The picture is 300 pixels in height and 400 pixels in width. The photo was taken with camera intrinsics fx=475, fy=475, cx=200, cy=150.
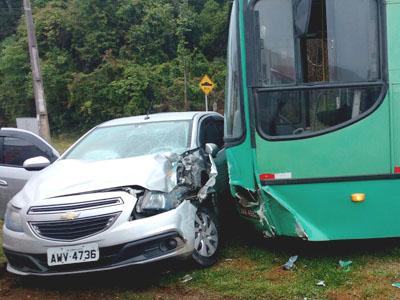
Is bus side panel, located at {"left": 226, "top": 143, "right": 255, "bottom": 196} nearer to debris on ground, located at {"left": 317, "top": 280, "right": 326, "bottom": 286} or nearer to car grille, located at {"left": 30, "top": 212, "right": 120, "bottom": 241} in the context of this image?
debris on ground, located at {"left": 317, "top": 280, "right": 326, "bottom": 286}

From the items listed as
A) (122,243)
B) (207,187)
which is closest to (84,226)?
(122,243)

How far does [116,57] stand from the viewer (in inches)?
1110

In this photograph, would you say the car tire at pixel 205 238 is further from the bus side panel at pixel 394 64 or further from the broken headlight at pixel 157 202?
the bus side panel at pixel 394 64

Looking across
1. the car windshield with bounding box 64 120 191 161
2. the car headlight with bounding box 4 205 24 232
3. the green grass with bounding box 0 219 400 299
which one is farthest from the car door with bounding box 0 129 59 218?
the car headlight with bounding box 4 205 24 232

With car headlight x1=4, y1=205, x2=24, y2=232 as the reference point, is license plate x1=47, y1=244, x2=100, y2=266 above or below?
below

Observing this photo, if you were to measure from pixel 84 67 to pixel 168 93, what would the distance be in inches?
258

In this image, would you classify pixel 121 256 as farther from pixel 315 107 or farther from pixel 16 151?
pixel 16 151

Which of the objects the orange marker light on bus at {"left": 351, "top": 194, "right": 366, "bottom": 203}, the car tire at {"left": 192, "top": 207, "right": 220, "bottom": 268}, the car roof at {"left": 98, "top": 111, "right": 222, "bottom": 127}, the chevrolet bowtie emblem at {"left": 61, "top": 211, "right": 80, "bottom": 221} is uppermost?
the car roof at {"left": 98, "top": 111, "right": 222, "bottom": 127}

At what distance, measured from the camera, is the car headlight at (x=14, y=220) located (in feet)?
14.1

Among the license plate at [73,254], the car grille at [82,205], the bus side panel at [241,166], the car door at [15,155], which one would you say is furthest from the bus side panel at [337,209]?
the car door at [15,155]

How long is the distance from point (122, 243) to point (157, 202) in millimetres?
486

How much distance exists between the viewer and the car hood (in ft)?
14.1

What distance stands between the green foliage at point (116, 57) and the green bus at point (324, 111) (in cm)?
2071

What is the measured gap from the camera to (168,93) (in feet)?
85.3
